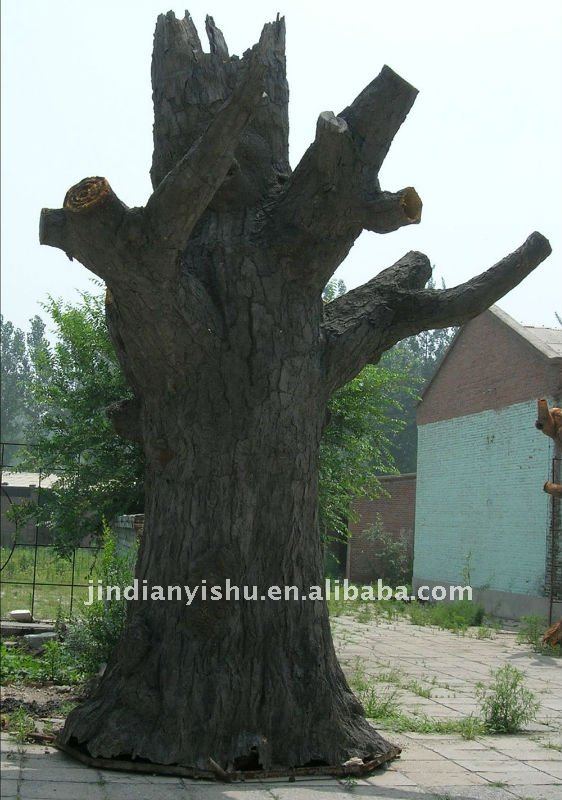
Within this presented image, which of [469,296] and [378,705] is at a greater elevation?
[469,296]

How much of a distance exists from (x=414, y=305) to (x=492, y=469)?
1580cm

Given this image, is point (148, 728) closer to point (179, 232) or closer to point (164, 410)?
point (164, 410)

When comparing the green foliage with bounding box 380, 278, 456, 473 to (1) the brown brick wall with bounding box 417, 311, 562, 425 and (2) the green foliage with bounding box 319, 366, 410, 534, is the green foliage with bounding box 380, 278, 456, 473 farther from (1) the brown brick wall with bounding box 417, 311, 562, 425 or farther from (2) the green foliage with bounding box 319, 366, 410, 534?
(2) the green foliage with bounding box 319, 366, 410, 534

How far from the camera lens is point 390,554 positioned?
97.0 feet

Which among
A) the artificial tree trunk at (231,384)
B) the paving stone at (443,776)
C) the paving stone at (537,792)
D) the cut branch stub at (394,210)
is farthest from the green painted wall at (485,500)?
the cut branch stub at (394,210)

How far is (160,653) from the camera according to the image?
5.77 meters

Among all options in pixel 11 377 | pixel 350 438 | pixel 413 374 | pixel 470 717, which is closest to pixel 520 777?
pixel 470 717

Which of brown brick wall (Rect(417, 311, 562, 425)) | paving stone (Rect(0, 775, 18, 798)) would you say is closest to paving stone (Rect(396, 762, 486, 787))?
paving stone (Rect(0, 775, 18, 798))

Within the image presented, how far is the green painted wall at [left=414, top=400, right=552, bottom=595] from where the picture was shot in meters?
19.8

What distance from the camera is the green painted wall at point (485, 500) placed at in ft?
65.0

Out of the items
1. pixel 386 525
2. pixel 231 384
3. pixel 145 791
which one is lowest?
pixel 145 791

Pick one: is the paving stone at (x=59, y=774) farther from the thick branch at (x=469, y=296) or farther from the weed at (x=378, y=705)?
the thick branch at (x=469, y=296)

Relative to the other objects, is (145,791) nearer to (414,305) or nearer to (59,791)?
(59,791)

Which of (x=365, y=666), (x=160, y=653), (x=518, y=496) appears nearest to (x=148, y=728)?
(x=160, y=653)
